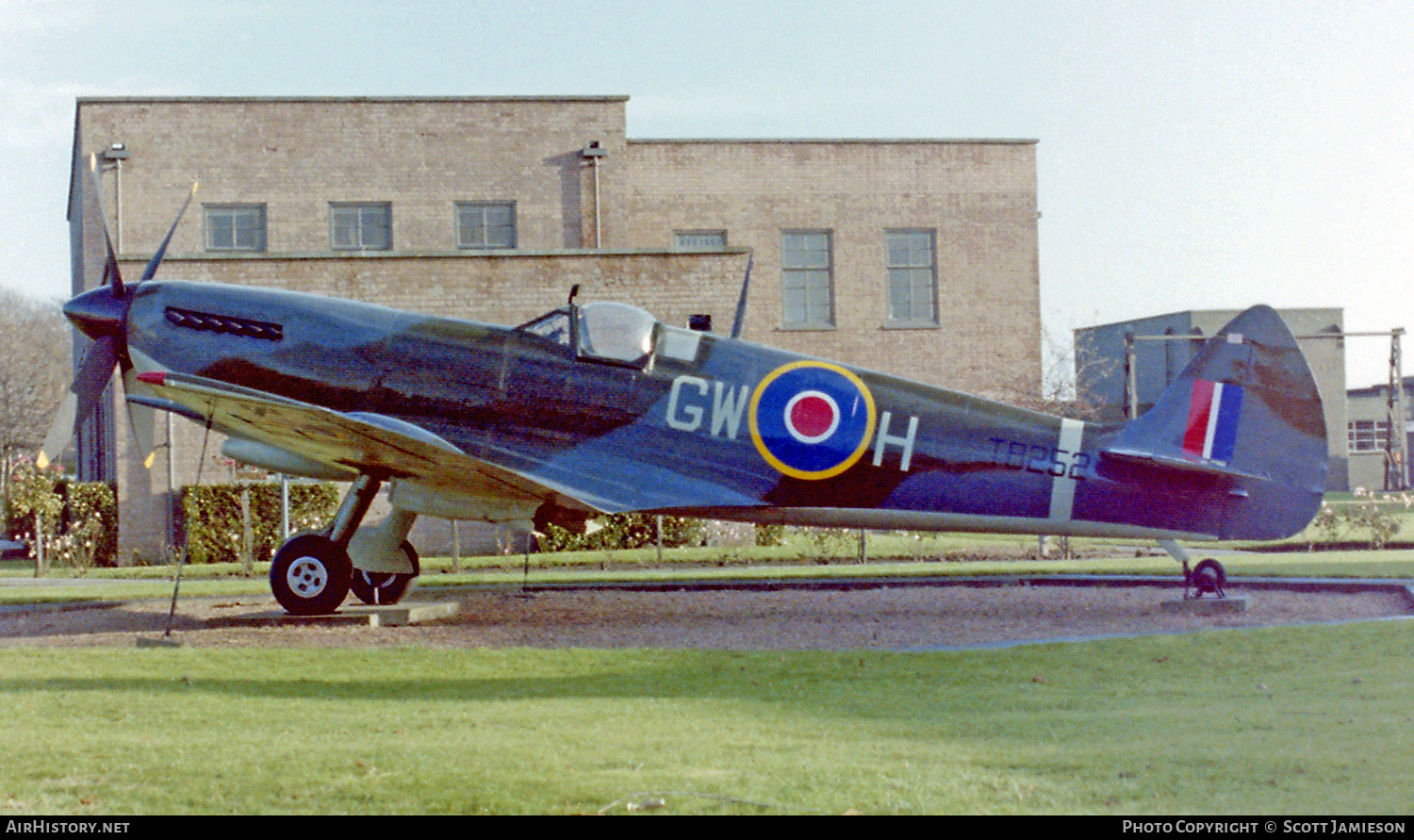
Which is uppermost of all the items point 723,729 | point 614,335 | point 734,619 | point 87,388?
point 614,335

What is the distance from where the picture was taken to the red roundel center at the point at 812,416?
1266 centimetres

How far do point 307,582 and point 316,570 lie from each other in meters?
0.13

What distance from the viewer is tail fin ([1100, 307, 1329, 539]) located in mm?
12789

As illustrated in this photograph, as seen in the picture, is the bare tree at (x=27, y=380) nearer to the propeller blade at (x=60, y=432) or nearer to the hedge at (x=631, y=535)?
the hedge at (x=631, y=535)

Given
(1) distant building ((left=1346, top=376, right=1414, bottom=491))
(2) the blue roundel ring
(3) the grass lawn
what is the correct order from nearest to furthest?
1. (3) the grass lawn
2. (2) the blue roundel ring
3. (1) distant building ((left=1346, top=376, right=1414, bottom=491))

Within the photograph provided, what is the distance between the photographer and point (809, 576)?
58.9ft

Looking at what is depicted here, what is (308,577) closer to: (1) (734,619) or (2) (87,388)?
(2) (87,388)

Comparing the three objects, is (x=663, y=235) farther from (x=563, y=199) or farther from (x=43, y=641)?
(x=43, y=641)

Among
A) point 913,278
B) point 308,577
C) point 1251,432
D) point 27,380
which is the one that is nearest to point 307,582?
point 308,577

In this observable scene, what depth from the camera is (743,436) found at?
1269 cm

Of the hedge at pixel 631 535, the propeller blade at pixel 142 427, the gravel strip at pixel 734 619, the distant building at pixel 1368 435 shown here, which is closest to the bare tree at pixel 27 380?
the hedge at pixel 631 535

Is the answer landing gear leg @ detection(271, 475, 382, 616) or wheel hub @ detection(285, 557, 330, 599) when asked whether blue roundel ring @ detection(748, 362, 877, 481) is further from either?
wheel hub @ detection(285, 557, 330, 599)

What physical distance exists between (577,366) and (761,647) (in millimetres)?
3262

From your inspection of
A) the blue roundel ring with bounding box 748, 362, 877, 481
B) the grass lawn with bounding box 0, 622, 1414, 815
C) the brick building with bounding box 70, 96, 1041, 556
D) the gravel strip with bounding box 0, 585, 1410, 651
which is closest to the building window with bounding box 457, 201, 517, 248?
the brick building with bounding box 70, 96, 1041, 556
